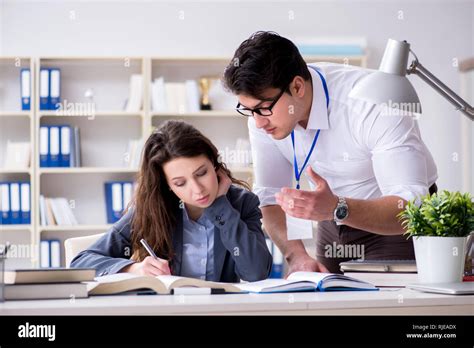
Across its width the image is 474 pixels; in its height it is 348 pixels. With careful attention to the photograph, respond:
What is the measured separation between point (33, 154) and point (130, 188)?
665 mm

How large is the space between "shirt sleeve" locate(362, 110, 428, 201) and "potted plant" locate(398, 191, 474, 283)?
0.35m

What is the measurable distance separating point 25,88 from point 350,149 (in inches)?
123

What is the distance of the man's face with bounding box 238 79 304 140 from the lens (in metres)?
1.86

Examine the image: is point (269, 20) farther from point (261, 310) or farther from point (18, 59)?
point (261, 310)

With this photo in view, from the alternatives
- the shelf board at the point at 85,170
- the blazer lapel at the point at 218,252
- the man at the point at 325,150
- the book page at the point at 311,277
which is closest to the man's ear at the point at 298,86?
the man at the point at 325,150

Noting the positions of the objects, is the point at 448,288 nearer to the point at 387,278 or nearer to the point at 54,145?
the point at 387,278

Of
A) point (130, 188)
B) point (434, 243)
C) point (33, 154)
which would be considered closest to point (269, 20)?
point (130, 188)

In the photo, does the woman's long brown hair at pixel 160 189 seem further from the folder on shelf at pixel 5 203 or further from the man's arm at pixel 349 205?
the folder on shelf at pixel 5 203

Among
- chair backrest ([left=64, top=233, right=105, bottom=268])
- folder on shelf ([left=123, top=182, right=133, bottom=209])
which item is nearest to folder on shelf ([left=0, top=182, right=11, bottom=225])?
folder on shelf ([left=123, top=182, right=133, bottom=209])

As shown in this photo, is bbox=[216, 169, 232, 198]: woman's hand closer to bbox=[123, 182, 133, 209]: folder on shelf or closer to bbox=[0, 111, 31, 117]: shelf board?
Result: bbox=[123, 182, 133, 209]: folder on shelf

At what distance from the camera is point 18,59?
15.3 ft

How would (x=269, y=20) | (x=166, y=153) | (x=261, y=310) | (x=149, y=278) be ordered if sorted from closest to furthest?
(x=261, y=310)
(x=149, y=278)
(x=166, y=153)
(x=269, y=20)

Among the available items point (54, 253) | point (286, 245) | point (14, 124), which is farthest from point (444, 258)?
point (14, 124)

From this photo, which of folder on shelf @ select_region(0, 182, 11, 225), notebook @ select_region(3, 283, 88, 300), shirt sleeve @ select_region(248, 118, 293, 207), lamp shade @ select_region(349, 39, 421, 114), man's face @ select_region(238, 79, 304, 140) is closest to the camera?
notebook @ select_region(3, 283, 88, 300)
